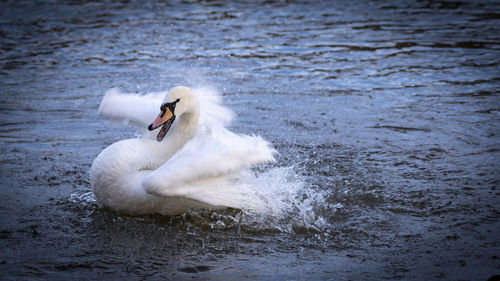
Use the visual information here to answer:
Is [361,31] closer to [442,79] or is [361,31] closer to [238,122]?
[442,79]

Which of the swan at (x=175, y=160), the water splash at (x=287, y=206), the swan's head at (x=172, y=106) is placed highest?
the swan's head at (x=172, y=106)

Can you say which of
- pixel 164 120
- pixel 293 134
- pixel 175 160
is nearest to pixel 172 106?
pixel 164 120

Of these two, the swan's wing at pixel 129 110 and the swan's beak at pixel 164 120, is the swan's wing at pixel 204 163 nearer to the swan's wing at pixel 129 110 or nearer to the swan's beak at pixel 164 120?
the swan's beak at pixel 164 120

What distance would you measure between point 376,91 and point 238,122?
8.13 feet

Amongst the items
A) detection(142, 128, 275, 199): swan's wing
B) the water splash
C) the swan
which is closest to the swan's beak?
the swan

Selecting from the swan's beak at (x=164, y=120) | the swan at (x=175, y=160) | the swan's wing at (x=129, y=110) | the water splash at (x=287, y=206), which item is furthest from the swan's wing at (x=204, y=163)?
the swan's wing at (x=129, y=110)

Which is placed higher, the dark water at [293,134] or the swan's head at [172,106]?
the swan's head at [172,106]

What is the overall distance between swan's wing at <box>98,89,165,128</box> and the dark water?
82cm

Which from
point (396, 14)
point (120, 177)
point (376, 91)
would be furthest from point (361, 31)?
point (120, 177)

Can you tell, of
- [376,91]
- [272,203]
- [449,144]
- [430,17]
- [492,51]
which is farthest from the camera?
[430,17]

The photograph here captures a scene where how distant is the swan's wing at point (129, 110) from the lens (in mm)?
6047

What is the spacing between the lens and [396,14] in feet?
48.9

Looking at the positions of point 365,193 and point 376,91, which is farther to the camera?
point 376,91

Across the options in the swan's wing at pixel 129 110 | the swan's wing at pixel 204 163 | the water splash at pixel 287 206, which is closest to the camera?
the swan's wing at pixel 204 163
